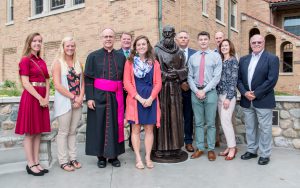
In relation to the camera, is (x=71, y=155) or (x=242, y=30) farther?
(x=242, y=30)

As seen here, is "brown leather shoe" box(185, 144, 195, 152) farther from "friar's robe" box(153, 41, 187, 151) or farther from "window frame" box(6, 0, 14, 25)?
"window frame" box(6, 0, 14, 25)

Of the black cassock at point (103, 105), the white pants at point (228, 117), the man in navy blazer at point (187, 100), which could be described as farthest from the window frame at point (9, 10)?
the white pants at point (228, 117)

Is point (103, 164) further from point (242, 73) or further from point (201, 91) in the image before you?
point (242, 73)

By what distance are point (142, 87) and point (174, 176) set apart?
4.67 ft

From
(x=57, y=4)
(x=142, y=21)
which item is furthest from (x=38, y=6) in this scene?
(x=142, y=21)

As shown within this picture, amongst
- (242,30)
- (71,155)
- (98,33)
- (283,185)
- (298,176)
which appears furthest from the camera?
(242,30)

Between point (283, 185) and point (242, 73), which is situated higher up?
point (242, 73)

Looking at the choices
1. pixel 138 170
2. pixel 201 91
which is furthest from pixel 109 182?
pixel 201 91

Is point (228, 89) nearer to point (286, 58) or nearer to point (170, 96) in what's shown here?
point (170, 96)

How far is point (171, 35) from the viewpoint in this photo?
5.24 m

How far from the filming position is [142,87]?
4.96m

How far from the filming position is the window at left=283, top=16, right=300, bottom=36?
2208 centimetres

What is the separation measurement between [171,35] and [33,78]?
7.39 feet

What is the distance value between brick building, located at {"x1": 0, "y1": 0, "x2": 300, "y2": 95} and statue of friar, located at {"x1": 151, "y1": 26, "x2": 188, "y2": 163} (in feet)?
17.5
